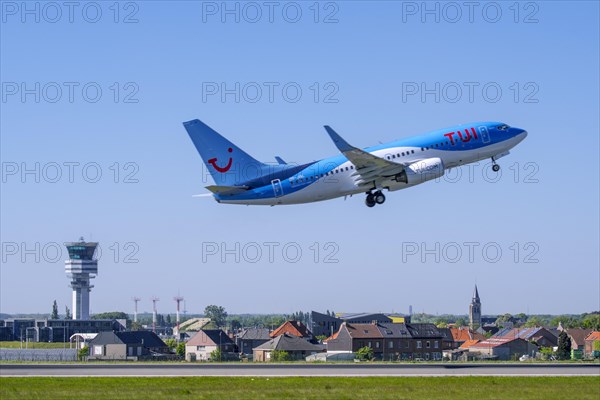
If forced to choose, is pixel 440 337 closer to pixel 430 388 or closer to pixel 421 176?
pixel 421 176

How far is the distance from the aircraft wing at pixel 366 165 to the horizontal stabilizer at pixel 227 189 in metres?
9.76

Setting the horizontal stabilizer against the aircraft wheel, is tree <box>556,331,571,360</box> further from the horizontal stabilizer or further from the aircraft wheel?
the horizontal stabilizer

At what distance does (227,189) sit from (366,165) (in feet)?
43.4

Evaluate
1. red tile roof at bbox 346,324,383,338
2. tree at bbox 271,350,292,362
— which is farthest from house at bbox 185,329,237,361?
red tile roof at bbox 346,324,383,338

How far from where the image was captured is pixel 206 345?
6550 inches

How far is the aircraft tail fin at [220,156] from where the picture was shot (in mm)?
96500

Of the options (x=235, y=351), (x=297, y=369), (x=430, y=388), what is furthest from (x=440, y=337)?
(x=430, y=388)

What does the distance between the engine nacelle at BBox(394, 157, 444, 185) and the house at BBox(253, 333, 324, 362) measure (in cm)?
5575

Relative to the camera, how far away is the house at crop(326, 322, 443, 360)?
160000 mm

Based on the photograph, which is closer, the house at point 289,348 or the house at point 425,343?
the house at point 289,348

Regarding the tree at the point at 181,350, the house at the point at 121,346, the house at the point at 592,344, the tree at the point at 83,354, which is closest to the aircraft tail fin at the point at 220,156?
the tree at the point at 83,354

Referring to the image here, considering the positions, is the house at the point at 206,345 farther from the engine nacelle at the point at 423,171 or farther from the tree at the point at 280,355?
the engine nacelle at the point at 423,171

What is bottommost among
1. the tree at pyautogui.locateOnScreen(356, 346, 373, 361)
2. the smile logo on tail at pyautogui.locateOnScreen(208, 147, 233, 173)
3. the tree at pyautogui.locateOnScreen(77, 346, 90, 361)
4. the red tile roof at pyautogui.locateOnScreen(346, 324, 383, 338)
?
the tree at pyautogui.locateOnScreen(356, 346, 373, 361)

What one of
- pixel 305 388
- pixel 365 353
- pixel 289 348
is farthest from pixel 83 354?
pixel 305 388
